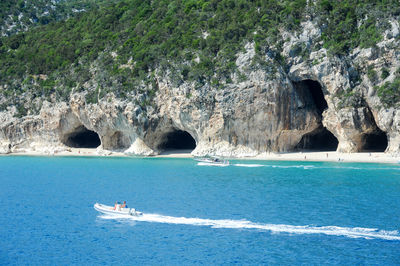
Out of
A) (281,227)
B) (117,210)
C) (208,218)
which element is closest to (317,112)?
(208,218)

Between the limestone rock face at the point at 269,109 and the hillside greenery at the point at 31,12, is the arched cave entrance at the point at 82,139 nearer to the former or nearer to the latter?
the limestone rock face at the point at 269,109

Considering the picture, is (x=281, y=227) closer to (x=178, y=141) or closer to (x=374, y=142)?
(x=374, y=142)

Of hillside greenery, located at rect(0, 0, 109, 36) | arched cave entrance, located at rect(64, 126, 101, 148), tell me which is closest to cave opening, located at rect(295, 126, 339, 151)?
arched cave entrance, located at rect(64, 126, 101, 148)

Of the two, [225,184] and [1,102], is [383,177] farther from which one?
[1,102]

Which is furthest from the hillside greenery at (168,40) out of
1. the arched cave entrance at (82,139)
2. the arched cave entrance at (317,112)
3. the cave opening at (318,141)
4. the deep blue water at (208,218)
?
the deep blue water at (208,218)

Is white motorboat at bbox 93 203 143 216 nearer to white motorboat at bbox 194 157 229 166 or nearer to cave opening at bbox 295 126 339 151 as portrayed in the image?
white motorboat at bbox 194 157 229 166
